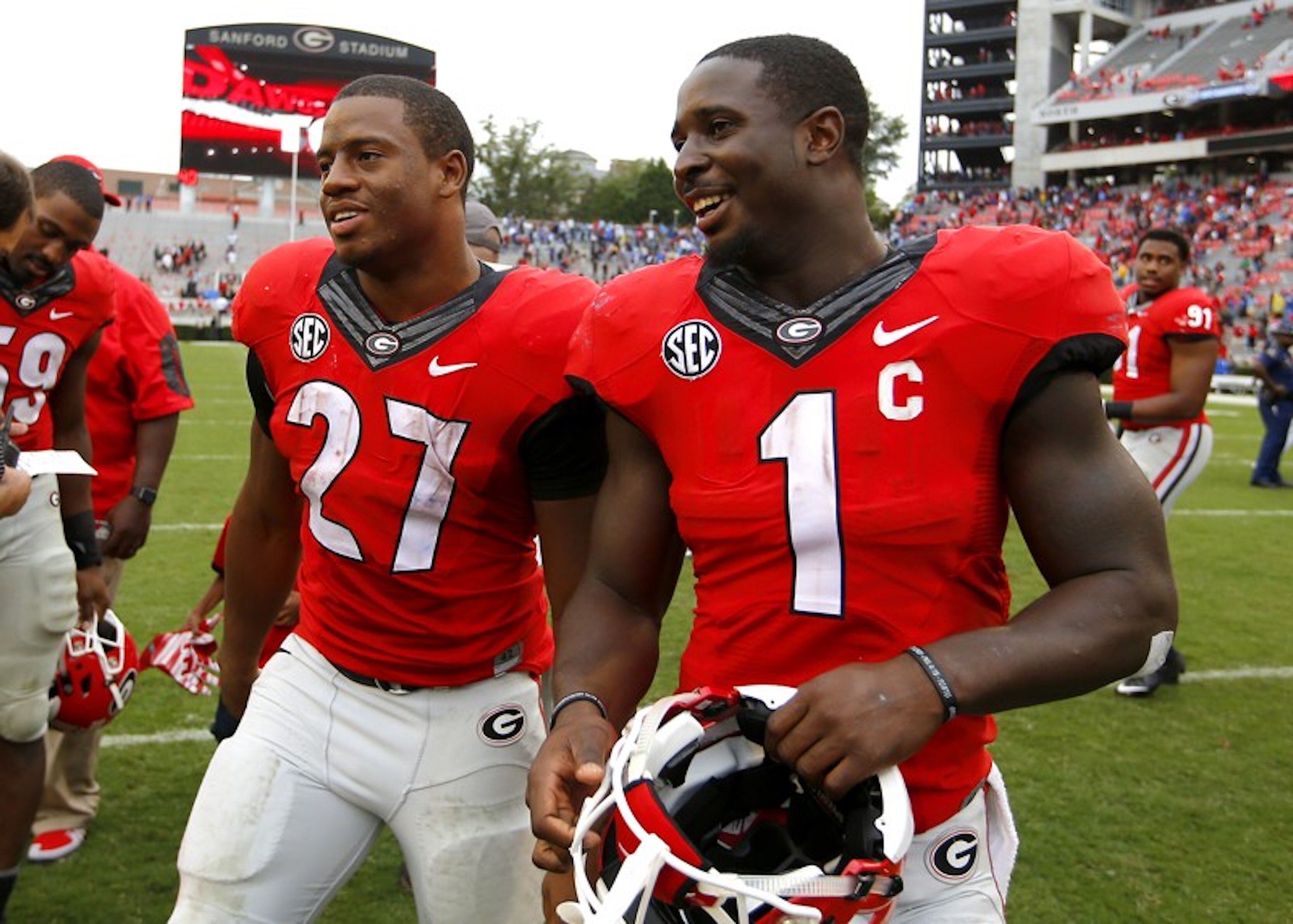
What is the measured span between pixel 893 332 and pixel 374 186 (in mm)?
1161

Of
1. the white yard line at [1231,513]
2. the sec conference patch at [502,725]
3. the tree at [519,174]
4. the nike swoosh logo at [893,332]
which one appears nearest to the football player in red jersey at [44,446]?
the sec conference patch at [502,725]

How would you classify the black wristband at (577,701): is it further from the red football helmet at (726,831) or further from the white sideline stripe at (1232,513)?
the white sideline stripe at (1232,513)

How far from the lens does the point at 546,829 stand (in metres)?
1.70

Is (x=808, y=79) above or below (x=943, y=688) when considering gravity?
above

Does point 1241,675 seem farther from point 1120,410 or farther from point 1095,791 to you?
point 1095,791

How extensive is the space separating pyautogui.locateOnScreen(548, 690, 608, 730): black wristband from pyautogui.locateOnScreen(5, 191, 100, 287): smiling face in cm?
241

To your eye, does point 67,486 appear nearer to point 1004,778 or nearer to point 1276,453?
point 1004,778

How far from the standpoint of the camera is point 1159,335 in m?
6.05

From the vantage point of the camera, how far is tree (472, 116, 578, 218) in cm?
6219

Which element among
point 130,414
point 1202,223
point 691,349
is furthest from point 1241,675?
point 1202,223

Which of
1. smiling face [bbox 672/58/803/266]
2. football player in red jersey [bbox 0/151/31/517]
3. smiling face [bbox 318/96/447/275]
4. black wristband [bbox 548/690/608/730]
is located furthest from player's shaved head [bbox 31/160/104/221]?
black wristband [bbox 548/690/608/730]

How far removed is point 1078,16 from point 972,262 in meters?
63.2

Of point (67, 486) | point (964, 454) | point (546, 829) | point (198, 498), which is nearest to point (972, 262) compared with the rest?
point (964, 454)

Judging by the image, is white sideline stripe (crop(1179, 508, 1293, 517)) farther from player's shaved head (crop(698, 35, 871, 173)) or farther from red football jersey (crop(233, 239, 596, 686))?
player's shaved head (crop(698, 35, 871, 173))
